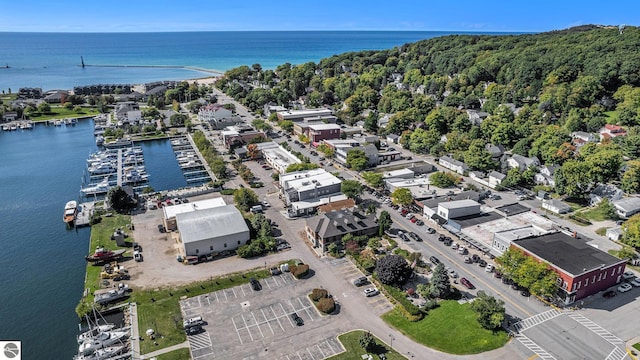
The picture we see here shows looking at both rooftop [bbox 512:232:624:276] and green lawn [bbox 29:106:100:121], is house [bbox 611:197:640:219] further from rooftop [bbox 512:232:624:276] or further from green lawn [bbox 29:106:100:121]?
green lawn [bbox 29:106:100:121]

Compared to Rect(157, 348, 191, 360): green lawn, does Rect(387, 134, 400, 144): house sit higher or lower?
higher

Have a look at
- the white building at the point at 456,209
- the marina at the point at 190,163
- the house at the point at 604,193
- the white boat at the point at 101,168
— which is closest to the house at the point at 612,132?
the house at the point at 604,193

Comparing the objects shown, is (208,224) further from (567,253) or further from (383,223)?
(567,253)

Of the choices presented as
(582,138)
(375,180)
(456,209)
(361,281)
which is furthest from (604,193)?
(361,281)

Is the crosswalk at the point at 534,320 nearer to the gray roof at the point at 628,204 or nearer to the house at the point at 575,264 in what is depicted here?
the house at the point at 575,264

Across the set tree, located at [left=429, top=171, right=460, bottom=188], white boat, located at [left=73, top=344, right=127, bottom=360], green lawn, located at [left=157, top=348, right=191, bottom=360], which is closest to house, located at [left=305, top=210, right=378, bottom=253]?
tree, located at [left=429, top=171, right=460, bottom=188]

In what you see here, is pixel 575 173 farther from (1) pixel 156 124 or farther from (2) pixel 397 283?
(1) pixel 156 124

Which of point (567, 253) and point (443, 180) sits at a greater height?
point (443, 180)
